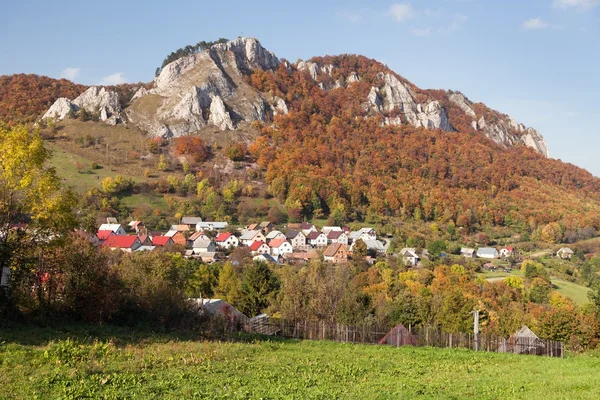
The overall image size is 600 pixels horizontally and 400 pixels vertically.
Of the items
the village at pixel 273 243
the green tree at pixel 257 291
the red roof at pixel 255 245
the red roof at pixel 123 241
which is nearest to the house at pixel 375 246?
the village at pixel 273 243

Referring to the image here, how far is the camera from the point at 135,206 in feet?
314

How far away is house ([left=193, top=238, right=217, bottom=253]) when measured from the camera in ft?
264

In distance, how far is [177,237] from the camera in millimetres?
85312

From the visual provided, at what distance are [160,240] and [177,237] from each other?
629cm

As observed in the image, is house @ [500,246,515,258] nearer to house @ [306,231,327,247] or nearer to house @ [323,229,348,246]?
house @ [323,229,348,246]

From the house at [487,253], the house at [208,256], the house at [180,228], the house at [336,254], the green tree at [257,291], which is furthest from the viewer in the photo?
the house at [487,253]

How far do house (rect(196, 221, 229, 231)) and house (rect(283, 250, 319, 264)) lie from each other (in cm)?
1566

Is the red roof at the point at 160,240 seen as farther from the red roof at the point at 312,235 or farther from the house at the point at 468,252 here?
the house at the point at 468,252

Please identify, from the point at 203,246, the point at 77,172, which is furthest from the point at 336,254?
the point at 77,172

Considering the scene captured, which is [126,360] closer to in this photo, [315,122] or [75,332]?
[75,332]

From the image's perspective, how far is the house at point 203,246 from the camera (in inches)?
3167

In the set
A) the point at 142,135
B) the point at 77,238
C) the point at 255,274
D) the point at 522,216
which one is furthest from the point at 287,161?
the point at 77,238

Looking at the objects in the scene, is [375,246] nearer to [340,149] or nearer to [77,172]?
[77,172]

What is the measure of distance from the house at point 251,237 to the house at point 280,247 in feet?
8.11
